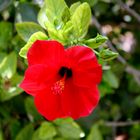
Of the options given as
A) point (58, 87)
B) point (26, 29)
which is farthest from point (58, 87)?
point (26, 29)

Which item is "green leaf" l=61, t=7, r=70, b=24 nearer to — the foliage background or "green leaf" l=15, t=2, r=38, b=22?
the foliage background

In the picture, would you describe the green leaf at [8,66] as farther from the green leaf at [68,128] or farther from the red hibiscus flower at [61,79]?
the red hibiscus flower at [61,79]

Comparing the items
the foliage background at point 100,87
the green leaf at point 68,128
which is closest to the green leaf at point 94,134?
the foliage background at point 100,87

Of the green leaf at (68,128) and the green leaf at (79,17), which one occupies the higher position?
the green leaf at (79,17)

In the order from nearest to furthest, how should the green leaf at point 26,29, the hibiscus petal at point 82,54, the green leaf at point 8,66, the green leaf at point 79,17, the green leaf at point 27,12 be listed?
the hibiscus petal at point 82,54, the green leaf at point 79,17, the green leaf at point 26,29, the green leaf at point 8,66, the green leaf at point 27,12

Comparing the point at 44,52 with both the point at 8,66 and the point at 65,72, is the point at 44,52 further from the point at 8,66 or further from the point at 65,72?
the point at 8,66

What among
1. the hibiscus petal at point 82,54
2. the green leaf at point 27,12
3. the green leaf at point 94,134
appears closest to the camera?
the hibiscus petal at point 82,54
